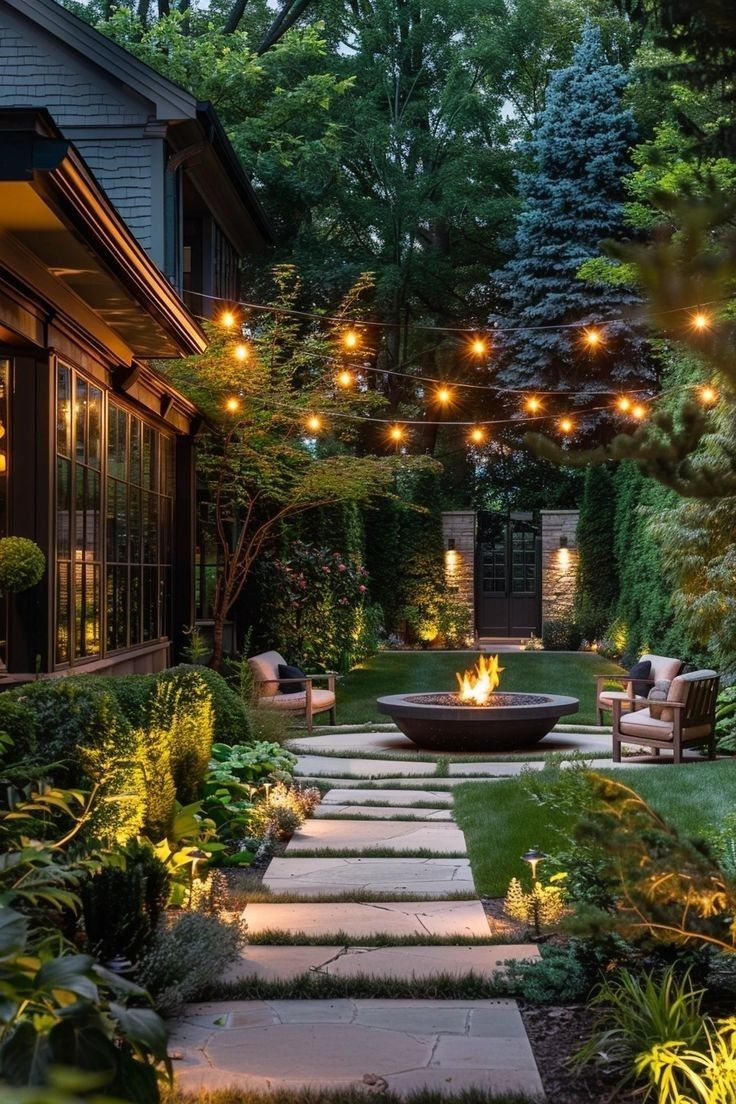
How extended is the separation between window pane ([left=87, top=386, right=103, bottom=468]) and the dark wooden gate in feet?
52.5

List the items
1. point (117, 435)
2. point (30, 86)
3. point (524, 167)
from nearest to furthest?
point (117, 435)
point (30, 86)
point (524, 167)

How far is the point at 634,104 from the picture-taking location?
82.9ft

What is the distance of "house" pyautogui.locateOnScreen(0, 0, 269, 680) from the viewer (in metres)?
6.79

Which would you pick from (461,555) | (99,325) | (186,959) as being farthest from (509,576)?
(186,959)

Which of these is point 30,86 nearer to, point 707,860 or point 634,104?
point 707,860

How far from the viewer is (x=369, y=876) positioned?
6285 mm

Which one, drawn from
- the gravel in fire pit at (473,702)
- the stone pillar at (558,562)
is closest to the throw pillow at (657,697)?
the gravel in fire pit at (473,702)

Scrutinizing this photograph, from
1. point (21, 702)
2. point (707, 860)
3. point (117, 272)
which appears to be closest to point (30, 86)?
point (117, 272)

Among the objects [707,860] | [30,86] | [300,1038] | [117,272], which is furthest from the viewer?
[30,86]

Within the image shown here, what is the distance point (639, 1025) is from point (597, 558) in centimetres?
1935

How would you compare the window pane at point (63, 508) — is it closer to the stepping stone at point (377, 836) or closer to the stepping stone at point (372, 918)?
the stepping stone at point (377, 836)

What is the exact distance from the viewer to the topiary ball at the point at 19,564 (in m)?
6.76

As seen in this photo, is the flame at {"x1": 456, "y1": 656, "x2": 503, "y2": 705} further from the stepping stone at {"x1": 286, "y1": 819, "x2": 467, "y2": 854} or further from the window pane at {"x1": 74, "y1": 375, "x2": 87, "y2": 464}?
the window pane at {"x1": 74, "y1": 375, "x2": 87, "y2": 464}

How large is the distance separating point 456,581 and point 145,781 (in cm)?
1899
